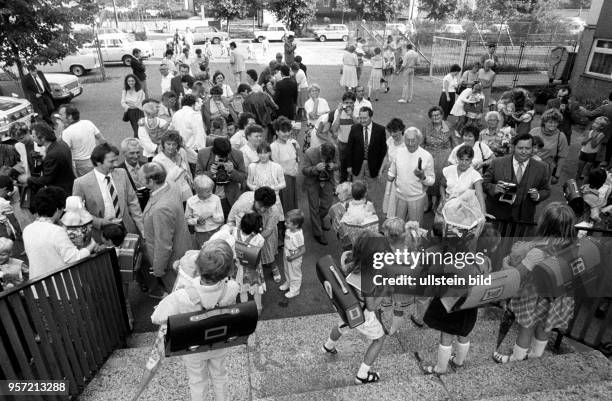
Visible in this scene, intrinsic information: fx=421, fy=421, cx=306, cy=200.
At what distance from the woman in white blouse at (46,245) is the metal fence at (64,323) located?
227 mm

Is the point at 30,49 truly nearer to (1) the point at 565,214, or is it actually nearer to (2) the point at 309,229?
(2) the point at 309,229

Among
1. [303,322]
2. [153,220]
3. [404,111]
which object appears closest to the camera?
[153,220]

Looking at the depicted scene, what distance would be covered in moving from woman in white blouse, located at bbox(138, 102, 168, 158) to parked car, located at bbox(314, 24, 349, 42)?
100ft

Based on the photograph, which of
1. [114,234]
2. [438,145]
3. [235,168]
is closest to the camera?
[114,234]

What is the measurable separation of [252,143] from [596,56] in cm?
1233

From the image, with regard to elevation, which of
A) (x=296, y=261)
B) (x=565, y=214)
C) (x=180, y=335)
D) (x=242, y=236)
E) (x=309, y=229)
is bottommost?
(x=309, y=229)

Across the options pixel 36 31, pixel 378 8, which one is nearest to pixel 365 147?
pixel 36 31

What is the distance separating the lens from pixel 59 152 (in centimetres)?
536

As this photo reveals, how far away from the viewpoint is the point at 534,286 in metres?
3.40

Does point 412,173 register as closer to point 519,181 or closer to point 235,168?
point 519,181

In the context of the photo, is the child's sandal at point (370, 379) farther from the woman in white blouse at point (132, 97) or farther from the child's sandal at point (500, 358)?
the woman in white blouse at point (132, 97)

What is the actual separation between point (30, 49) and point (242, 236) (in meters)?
11.2

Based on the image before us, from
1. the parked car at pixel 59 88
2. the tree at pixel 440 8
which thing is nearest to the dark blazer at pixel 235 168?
the parked car at pixel 59 88

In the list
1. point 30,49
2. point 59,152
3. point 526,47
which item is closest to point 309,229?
point 59,152
